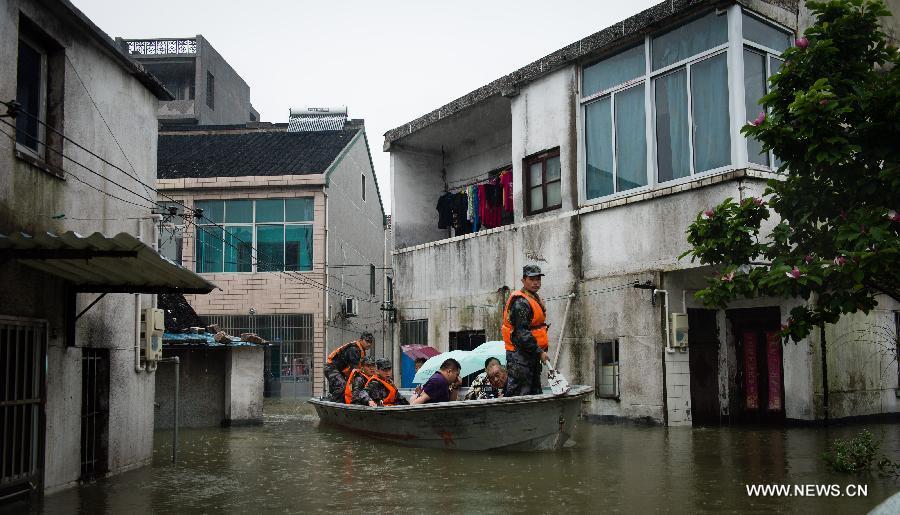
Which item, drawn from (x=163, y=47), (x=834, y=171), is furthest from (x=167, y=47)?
(x=834, y=171)

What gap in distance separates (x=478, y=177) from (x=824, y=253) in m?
15.1

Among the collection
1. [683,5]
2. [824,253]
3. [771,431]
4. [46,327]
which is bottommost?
[771,431]

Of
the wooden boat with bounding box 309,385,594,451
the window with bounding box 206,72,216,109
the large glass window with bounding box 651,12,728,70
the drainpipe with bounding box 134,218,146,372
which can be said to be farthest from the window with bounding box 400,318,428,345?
the window with bounding box 206,72,216,109

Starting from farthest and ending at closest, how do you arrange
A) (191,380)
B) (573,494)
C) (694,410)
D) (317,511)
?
(191,380), (694,410), (573,494), (317,511)

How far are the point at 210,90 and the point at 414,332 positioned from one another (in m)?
25.5

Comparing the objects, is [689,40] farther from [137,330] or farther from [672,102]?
[137,330]

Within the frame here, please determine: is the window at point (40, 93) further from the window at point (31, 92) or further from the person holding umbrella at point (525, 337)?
the person holding umbrella at point (525, 337)

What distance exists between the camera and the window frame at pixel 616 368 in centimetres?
1720

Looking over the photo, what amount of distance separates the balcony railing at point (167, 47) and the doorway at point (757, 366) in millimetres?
33775

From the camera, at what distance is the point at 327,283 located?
1158 inches

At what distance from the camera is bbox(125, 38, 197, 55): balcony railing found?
4331 centimetres

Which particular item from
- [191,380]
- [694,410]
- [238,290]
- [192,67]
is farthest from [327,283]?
[192,67]

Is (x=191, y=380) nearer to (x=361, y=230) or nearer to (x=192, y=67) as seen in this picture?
(x=361, y=230)

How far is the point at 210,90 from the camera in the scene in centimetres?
4400
